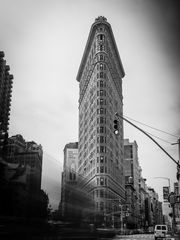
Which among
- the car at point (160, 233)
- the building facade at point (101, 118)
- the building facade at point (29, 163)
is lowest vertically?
the car at point (160, 233)

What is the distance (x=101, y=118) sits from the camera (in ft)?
381

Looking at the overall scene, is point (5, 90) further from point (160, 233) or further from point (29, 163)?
point (29, 163)

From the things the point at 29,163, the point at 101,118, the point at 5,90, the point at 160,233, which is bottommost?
the point at 160,233

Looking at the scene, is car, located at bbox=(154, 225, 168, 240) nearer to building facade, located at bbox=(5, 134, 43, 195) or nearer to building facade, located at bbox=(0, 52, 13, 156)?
building facade, located at bbox=(5, 134, 43, 195)

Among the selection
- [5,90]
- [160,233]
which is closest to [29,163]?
[160,233]

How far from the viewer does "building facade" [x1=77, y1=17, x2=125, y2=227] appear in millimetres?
110125

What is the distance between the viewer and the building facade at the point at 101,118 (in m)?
110

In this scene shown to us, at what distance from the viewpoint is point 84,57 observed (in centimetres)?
14925

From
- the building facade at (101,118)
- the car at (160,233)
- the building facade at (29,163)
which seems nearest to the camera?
the building facade at (29,163)

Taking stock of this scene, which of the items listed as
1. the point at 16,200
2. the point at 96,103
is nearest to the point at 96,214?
the point at 16,200

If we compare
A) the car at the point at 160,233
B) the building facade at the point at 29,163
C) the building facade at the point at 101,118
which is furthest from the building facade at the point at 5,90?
the building facade at the point at 29,163

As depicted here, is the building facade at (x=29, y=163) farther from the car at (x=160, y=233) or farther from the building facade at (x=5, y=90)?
the building facade at (x=5, y=90)

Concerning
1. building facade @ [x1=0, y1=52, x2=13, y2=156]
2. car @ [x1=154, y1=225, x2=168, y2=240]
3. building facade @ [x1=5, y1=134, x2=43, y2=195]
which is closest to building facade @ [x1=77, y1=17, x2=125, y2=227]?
building facade @ [x1=0, y1=52, x2=13, y2=156]

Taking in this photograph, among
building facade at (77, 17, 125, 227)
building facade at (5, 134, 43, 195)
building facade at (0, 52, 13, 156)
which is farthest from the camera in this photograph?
building facade at (0, 52, 13, 156)
